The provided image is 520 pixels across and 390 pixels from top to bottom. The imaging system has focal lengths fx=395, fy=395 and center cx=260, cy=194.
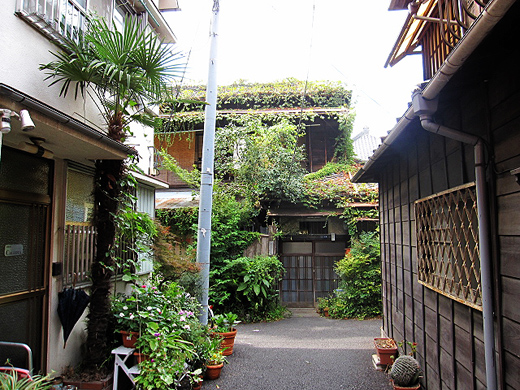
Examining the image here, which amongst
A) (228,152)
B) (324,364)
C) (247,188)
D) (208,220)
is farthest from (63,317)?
(228,152)

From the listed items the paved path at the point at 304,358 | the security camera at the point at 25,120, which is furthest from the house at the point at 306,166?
the security camera at the point at 25,120

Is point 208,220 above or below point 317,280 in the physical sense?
above

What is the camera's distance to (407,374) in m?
5.08

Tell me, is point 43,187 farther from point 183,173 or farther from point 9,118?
point 183,173

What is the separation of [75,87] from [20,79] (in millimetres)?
917

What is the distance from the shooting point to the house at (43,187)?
4066 millimetres

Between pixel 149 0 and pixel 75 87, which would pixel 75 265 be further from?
pixel 149 0

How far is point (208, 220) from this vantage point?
6914 mm

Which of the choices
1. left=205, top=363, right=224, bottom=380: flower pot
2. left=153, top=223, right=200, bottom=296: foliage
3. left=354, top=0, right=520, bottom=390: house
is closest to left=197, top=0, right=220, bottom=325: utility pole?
left=153, top=223, right=200, bottom=296: foliage

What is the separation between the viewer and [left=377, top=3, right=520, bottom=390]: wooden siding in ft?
9.23

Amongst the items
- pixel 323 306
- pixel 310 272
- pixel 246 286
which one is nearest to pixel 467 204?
pixel 246 286

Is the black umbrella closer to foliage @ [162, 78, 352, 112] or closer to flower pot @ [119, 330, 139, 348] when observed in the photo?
flower pot @ [119, 330, 139, 348]

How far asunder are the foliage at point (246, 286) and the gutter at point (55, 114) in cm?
686

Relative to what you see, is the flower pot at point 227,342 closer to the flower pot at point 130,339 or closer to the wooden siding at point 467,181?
the flower pot at point 130,339
